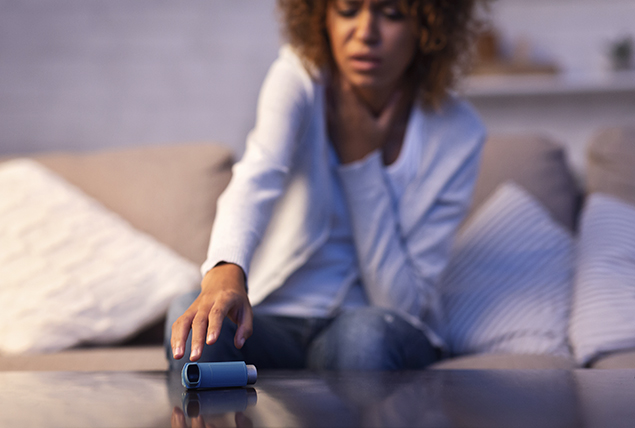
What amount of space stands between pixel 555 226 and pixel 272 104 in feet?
2.68

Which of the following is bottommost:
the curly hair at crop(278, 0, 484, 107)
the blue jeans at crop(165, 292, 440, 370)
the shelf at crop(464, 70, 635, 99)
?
the blue jeans at crop(165, 292, 440, 370)

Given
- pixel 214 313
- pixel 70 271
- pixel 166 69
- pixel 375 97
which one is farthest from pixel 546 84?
pixel 214 313

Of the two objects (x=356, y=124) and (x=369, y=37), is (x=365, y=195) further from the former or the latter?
(x=369, y=37)

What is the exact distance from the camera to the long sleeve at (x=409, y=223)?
1120mm

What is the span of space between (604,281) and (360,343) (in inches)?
25.3

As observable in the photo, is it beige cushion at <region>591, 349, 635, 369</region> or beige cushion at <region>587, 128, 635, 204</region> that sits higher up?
beige cushion at <region>587, 128, 635, 204</region>

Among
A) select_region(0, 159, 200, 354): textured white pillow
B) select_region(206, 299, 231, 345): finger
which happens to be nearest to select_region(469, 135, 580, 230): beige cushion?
select_region(0, 159, 200, 354): textured white pillow

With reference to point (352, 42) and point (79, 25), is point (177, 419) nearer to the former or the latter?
point (352, 42)

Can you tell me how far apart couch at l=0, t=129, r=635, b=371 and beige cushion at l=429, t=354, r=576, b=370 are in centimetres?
17

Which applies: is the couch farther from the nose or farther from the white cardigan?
the nose

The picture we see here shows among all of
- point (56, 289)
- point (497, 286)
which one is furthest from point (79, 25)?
point (497, 286)

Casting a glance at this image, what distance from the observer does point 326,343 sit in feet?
A: 3.11

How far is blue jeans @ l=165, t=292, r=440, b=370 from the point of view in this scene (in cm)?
87

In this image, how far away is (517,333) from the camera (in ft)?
4.11
